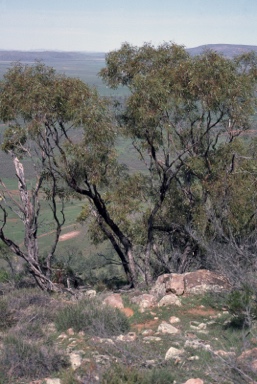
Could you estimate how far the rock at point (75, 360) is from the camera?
666 centimetres

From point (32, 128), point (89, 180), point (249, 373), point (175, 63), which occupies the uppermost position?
point (175, 63)

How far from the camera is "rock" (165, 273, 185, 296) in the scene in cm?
1066

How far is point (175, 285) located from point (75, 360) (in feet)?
14.1

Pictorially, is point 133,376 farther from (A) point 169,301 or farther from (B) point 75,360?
(A) point 169,301

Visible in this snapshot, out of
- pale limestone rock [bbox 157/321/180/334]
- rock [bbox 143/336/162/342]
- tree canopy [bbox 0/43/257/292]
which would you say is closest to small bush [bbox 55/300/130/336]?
rock [bbox 143/336/162/342]

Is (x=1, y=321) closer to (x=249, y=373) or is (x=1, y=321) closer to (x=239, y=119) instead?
(x=249, y=373)

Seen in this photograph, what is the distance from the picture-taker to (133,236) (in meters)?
16.1

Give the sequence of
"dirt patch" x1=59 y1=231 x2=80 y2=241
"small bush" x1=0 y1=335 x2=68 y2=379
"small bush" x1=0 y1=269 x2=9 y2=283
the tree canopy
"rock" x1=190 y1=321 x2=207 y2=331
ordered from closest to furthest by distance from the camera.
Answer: "small bush" x1=0 y1=335 x2=68 y2=379, "rock" x1=190 y1=321 x2=207 y2=331, the tree canopy, "small bush" x1=0 y1=269 x2=9 y2=283, "dirt patch" x1=59 y1=231 x2=80 y2=241

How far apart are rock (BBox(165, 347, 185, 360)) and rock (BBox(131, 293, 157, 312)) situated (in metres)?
2.73

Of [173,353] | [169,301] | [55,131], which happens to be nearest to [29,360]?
[173,353]

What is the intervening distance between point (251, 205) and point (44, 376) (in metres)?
7.91

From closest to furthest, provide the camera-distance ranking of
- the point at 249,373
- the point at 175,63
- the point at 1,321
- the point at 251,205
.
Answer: the point at 249,373 < the point at 1,321 < the point at 251,205 < the point at 175,63

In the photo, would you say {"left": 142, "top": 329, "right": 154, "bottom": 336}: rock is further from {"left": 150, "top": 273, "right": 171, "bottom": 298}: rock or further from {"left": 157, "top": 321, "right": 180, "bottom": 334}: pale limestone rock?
{"left": 150, "top": 273, "right": 171, "bottom": 298}: rock

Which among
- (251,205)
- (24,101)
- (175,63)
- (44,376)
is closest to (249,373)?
(44,376)
